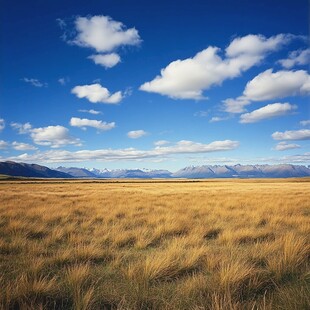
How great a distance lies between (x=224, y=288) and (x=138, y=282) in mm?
1375

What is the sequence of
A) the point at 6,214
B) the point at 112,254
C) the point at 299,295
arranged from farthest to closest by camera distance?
the point at 6,214
the point at 112,254
the point at 299,295

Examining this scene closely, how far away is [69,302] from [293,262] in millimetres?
4219

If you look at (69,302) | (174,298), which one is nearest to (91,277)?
(69,302)

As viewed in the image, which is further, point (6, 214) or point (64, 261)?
point (6, 214)

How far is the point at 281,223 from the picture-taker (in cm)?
1064

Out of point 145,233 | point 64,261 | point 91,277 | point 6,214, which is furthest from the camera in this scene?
point 6,214

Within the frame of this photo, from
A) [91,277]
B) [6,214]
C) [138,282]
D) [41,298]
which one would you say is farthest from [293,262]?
[6,214]

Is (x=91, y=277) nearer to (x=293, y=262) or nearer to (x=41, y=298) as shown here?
(x=41, y=298)

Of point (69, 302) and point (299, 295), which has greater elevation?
point (299, 295)

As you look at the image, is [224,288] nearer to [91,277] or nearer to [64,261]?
[91,277]

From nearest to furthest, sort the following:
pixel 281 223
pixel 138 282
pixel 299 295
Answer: pixel 299 295 < pixel 138 282 < pixel 281 223

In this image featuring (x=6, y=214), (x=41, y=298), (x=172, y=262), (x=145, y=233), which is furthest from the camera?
(x=6, y=214)

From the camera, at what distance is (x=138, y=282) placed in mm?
4223

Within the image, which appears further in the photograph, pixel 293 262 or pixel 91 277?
pixel 293 262
